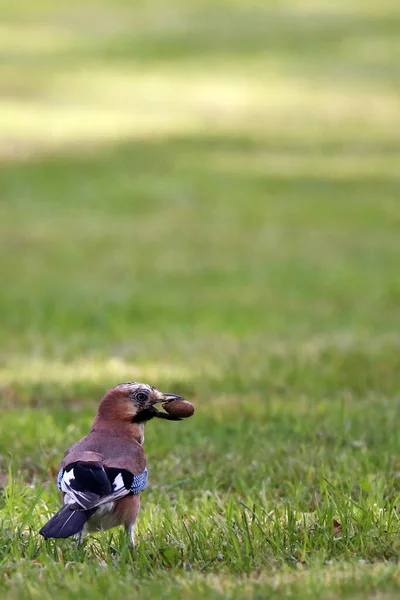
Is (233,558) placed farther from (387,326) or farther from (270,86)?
(270,86)

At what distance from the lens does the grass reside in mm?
4660

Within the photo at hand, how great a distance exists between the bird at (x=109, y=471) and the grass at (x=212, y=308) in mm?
149

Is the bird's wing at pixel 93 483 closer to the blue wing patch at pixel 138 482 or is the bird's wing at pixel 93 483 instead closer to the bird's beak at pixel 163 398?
the blue wing patch at pixel 138 482

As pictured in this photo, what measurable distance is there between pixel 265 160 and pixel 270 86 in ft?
36.0

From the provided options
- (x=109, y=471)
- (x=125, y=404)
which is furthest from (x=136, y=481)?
(x=125, y=404)

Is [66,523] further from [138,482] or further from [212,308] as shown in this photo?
[212,308]

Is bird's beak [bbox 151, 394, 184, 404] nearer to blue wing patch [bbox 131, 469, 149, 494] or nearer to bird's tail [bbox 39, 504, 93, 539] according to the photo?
blue wing patch [bbox 131, 469, 149, 494]

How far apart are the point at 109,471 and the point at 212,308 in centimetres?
856

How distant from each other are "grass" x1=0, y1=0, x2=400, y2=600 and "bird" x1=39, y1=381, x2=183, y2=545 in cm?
15

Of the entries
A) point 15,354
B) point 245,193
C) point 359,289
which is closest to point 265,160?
point 245,193

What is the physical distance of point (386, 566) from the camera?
4207mm

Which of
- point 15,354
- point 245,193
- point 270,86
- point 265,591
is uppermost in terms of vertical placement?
point 270,86

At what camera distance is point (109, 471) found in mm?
4789

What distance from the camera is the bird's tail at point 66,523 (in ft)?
14.4
